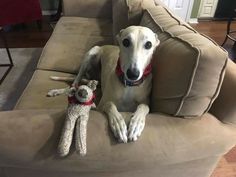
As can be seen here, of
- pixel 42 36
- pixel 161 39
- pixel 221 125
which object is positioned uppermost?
pixel 161 39

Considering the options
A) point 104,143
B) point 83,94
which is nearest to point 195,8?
point 83,94

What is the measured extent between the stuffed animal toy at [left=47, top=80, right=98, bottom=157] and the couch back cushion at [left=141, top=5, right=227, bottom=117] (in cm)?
31

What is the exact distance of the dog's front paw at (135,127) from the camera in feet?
3.22

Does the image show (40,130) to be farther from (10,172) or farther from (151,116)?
(151,116)

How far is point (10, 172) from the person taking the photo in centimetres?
111

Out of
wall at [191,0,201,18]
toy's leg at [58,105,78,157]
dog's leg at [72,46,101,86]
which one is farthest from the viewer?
wall at [191,0,201,18]

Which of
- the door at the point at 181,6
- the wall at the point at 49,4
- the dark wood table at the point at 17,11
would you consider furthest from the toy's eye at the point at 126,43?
the wall at the point at 49,4

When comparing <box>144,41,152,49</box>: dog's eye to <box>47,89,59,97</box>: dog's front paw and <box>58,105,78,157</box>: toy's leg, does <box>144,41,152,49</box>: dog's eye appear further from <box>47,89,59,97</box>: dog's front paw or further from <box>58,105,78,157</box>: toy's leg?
<box>47,89,59,97</box>: dog's front paw

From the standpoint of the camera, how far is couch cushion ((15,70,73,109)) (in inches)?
58.8

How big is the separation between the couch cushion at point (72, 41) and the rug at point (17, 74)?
1.78 ft

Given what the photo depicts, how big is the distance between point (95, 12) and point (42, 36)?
107 cm

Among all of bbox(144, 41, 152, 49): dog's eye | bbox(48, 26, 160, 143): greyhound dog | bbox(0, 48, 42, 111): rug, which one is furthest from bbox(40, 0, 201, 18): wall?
bbox(144, 41, 152, 49): dog's eye

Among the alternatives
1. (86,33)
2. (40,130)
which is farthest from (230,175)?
(86,33)

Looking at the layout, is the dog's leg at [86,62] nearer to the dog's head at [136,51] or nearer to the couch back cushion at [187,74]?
the dog's head at [136,51]
